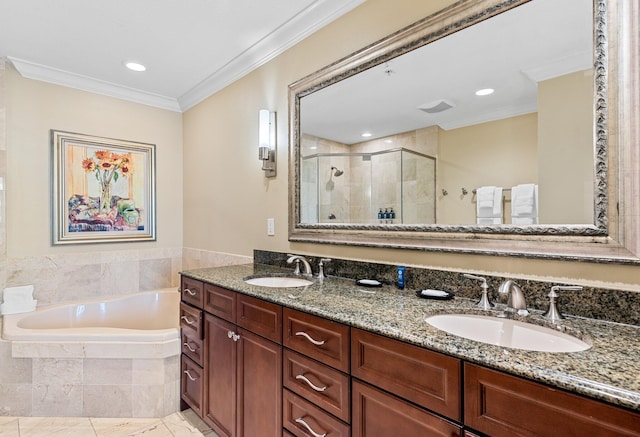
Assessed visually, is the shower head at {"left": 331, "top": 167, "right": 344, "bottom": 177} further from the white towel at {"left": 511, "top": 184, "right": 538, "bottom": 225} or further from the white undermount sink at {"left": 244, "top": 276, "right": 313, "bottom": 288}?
the white towel at {"left": 511, "top": 184, "right": 538, "bottom": 225}

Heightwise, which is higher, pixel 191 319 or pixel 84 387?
pixel 191 319

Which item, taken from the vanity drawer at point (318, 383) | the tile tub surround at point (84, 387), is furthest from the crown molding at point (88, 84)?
the vanity drawer at point (318, 383)

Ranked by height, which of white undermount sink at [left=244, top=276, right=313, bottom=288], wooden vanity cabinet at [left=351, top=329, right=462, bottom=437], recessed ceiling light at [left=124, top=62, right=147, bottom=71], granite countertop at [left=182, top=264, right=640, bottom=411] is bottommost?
wooden vanity cabinet at [left=351, top=329, right=462, bottom=437]

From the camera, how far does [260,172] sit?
2555mm

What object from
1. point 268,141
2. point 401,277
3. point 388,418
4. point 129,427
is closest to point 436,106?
point 401,277

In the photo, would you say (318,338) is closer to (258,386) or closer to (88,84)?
(258,386)

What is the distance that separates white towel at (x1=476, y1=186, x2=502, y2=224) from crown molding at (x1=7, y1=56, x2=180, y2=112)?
3187 mm

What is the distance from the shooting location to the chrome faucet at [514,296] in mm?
1188

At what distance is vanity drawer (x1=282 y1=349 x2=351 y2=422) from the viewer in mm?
1174

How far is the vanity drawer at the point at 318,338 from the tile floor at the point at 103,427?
3.92 feet

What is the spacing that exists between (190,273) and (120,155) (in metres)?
1.76

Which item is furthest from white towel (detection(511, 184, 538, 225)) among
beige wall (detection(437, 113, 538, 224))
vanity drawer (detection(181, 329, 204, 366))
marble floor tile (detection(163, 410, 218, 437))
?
marble floor tile (detection(163, 410, 218, 437))

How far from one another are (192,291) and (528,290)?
1800mm

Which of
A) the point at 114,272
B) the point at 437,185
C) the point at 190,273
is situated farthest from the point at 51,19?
the point at 437,185
